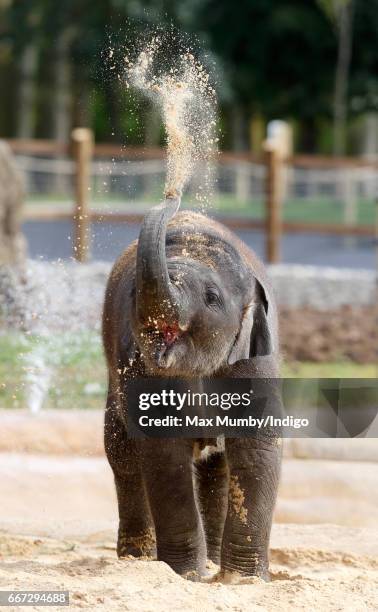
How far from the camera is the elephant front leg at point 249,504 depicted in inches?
184

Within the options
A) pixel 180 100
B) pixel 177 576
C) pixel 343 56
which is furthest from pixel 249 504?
→ pixel 343 56

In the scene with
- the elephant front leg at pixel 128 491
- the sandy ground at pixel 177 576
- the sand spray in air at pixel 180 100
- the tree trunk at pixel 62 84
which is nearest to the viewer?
the sandy ground at pixel 177 576

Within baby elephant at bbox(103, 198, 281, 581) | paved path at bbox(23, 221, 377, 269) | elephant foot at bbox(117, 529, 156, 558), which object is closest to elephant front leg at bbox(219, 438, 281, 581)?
baby elephant at bbox(103, 198, 281, 581)

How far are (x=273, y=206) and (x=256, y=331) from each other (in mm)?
10765

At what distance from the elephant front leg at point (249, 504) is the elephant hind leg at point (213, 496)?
1.50ft

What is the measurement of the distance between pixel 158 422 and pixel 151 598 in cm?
65

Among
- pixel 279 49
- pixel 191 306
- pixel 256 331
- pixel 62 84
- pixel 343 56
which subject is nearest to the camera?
pixel 191 306

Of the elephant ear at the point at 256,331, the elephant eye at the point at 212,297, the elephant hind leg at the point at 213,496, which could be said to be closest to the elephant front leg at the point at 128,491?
the elephant hind leg at the point at 213,496

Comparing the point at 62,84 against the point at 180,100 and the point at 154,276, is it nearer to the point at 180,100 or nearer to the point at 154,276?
the point at 180,100

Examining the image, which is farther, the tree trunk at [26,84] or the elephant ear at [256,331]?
the tree trunk at [26,84]

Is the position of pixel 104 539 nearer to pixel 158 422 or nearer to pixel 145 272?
pixel 158 422

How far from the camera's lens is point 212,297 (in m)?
4.20

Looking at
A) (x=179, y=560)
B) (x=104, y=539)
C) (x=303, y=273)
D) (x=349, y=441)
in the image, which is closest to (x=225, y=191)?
(x=303, y=273)

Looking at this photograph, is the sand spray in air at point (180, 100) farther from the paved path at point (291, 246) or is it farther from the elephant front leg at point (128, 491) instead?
the paved path at point (291, 246)
